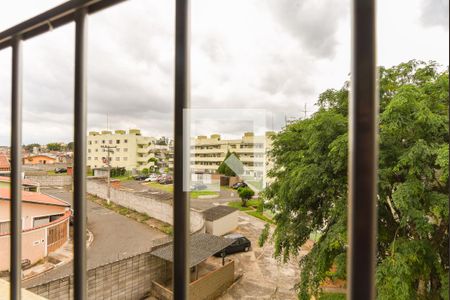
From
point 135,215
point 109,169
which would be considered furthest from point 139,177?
point 135,215

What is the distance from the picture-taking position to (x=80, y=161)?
0.71m

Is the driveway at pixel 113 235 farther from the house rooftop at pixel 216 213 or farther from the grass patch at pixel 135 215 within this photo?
the house rooftop at pixel 216 213

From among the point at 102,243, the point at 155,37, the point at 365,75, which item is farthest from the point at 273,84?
the point at 102,243

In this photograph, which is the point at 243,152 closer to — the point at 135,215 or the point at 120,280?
the point at 120,280

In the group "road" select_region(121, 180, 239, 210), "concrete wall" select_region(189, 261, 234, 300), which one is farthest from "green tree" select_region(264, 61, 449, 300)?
"road" select_region(121, 180, 239, 210)

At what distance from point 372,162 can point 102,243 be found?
34.2 ft

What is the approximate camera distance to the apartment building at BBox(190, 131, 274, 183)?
6.30 metres

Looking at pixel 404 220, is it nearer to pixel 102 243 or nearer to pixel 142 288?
pixel 142 288

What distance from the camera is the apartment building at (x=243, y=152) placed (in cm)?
630

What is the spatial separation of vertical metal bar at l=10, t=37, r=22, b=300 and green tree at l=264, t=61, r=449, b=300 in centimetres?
346

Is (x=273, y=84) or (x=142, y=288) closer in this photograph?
(x=273, y=84)

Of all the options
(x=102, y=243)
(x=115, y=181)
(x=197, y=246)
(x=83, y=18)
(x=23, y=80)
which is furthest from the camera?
(x=115, y=181)

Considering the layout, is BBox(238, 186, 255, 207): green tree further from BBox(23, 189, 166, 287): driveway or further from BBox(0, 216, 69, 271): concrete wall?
BBox(0, 216, 69, 271): concrete wall

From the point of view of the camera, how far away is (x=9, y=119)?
2.99ft
